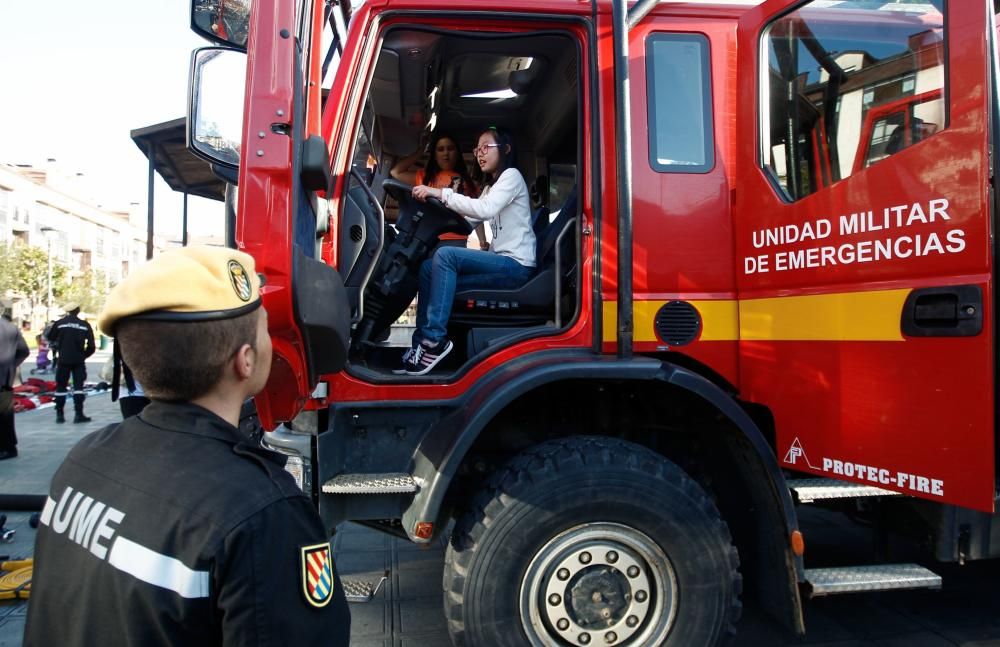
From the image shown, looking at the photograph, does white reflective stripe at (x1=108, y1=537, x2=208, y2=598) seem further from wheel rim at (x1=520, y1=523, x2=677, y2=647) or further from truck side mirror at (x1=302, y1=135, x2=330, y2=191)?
wheel rim at (x1=520, y1=523, x2=677, y2=647)

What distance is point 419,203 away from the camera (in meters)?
3.53

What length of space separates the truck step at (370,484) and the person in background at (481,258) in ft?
1.57

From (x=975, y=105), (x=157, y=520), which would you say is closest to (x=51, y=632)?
(x=157, y=520)

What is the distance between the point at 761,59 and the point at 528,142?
1.79 m

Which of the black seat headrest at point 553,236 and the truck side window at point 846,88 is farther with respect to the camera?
the black seat headrest at point 553,236

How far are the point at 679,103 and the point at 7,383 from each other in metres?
7.75

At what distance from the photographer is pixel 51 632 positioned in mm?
1104

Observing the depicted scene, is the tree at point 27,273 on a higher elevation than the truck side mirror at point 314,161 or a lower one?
higher

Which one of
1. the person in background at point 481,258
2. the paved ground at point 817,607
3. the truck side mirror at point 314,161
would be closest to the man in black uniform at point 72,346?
the paved ground at point 817,607

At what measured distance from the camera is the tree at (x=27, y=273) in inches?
1572

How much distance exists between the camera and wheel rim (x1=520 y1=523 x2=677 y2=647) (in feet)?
8.48

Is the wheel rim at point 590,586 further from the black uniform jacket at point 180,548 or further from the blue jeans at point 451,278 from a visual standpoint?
the black uniform jacket at point 180,548

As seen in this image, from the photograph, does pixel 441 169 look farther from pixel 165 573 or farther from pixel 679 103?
pixel 165 573

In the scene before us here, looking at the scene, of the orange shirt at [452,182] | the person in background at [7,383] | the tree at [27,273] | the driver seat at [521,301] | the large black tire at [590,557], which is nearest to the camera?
the large black tire at [590,557]
